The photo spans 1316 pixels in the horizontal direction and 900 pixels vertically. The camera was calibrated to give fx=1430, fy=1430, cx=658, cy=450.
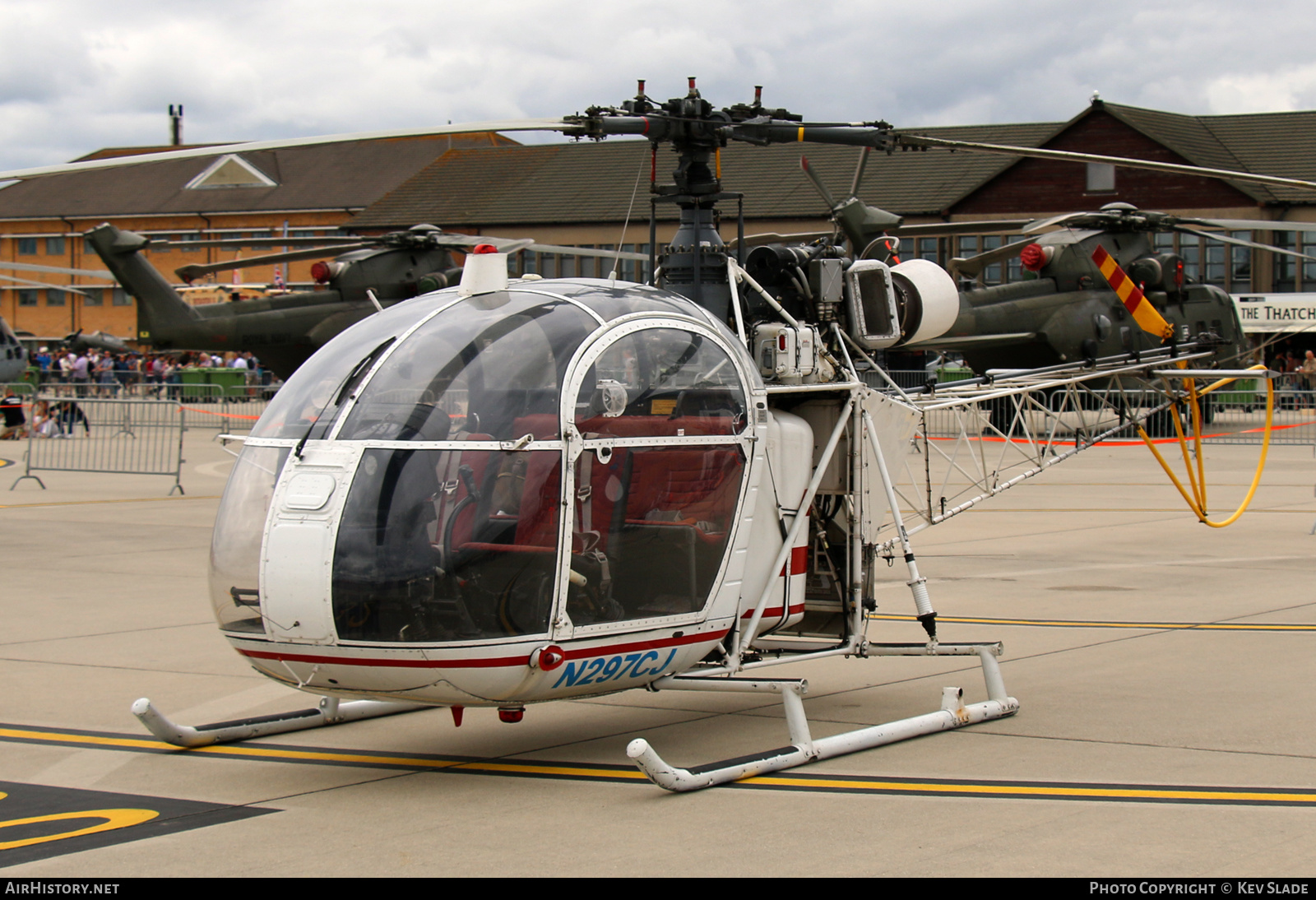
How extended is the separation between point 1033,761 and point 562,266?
54.9 metres

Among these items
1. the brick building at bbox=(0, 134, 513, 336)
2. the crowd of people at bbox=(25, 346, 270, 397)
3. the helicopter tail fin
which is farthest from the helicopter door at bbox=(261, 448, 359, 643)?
the brick building at bbox=(0, 134, 513, 336)

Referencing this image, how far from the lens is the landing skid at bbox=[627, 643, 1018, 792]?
5.98 metres

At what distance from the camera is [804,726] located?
6629mm

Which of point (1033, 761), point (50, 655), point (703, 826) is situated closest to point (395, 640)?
point (703, 826)

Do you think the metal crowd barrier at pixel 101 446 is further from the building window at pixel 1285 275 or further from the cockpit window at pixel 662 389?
the building window at pixel 1285 275

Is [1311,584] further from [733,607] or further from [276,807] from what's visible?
[276,807]

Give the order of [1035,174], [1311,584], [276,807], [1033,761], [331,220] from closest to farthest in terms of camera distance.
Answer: [276,807] → [1033,761] → [1311,584] → [1035,174] → [331,220]

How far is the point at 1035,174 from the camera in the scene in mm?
57125

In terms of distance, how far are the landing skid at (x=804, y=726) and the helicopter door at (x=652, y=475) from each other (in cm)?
46

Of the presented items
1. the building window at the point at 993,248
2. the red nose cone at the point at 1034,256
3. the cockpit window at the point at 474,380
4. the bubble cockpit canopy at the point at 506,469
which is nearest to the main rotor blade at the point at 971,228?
the red nose cone at the point at 1034,256

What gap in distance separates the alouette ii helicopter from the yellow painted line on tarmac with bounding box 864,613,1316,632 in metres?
3.19

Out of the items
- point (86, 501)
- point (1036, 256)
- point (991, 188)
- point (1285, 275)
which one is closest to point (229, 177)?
point (991, 188)

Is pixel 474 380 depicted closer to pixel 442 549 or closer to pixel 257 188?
pixel 442 549

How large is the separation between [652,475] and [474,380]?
35.7 inches
